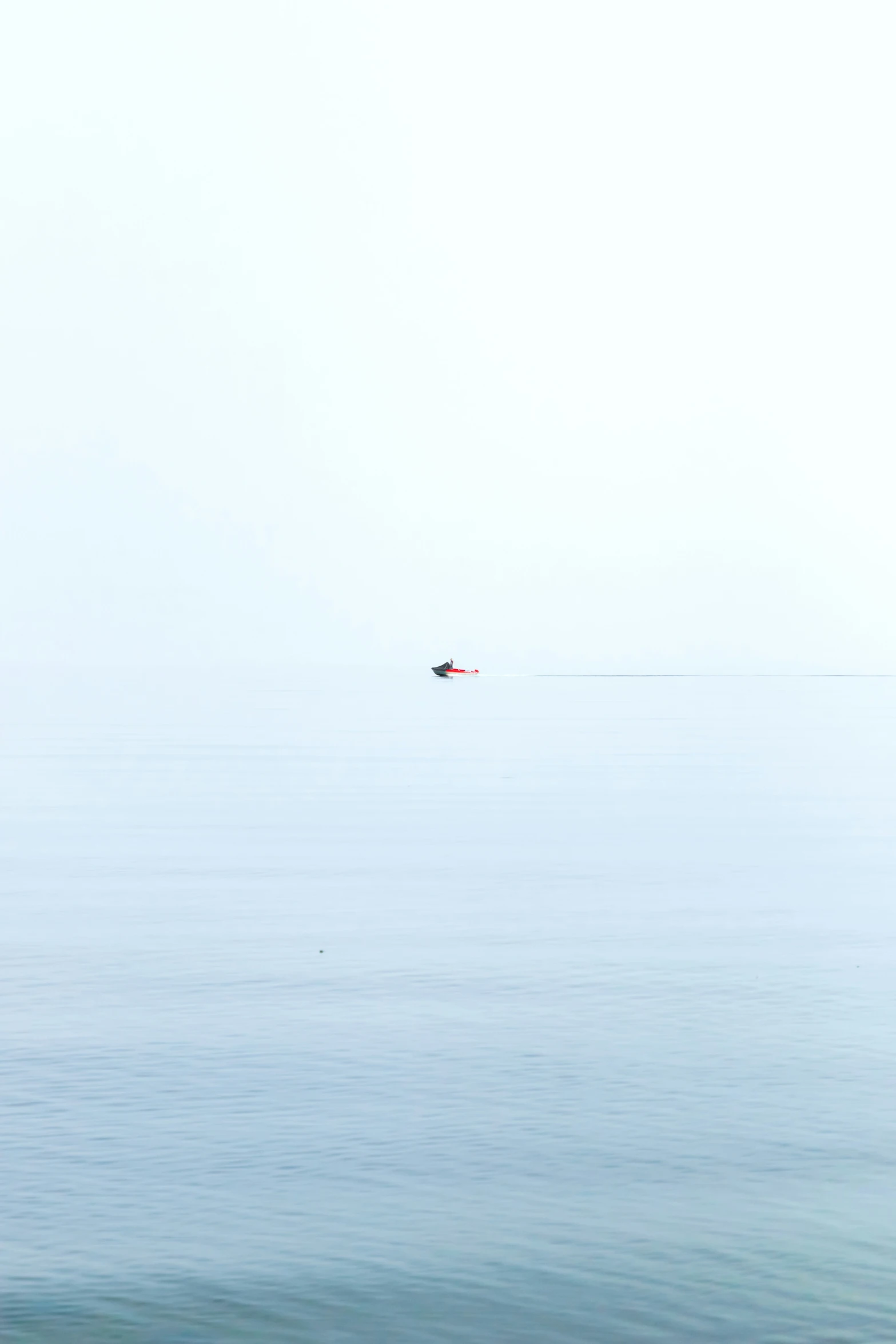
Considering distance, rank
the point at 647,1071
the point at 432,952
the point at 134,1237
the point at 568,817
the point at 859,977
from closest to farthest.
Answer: the point at 134,1237
the point at 647,1071
the point at 859,977
the point at 432,952
the point at 568,817

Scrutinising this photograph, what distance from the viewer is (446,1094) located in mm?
35812

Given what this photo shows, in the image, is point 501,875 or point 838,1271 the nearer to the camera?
point 838,1271

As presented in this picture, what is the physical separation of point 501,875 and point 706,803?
123 ft

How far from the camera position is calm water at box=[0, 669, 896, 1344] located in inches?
1000

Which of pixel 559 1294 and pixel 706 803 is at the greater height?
pixel 706 803

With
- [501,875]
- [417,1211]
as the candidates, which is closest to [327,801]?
[501,875]

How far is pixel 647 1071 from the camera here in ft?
123

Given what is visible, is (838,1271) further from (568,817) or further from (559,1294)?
(568,817)

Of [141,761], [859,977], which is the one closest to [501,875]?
[859,977]

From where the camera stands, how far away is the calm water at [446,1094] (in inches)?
1000

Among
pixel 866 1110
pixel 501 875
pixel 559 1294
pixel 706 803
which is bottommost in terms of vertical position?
pixel 559 1294

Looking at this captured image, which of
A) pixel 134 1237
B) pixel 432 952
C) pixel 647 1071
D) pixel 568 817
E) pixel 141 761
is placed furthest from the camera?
pixel 141 761

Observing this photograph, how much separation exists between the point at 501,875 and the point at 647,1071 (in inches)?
1333

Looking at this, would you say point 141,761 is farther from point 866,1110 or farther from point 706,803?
point 866,1110
